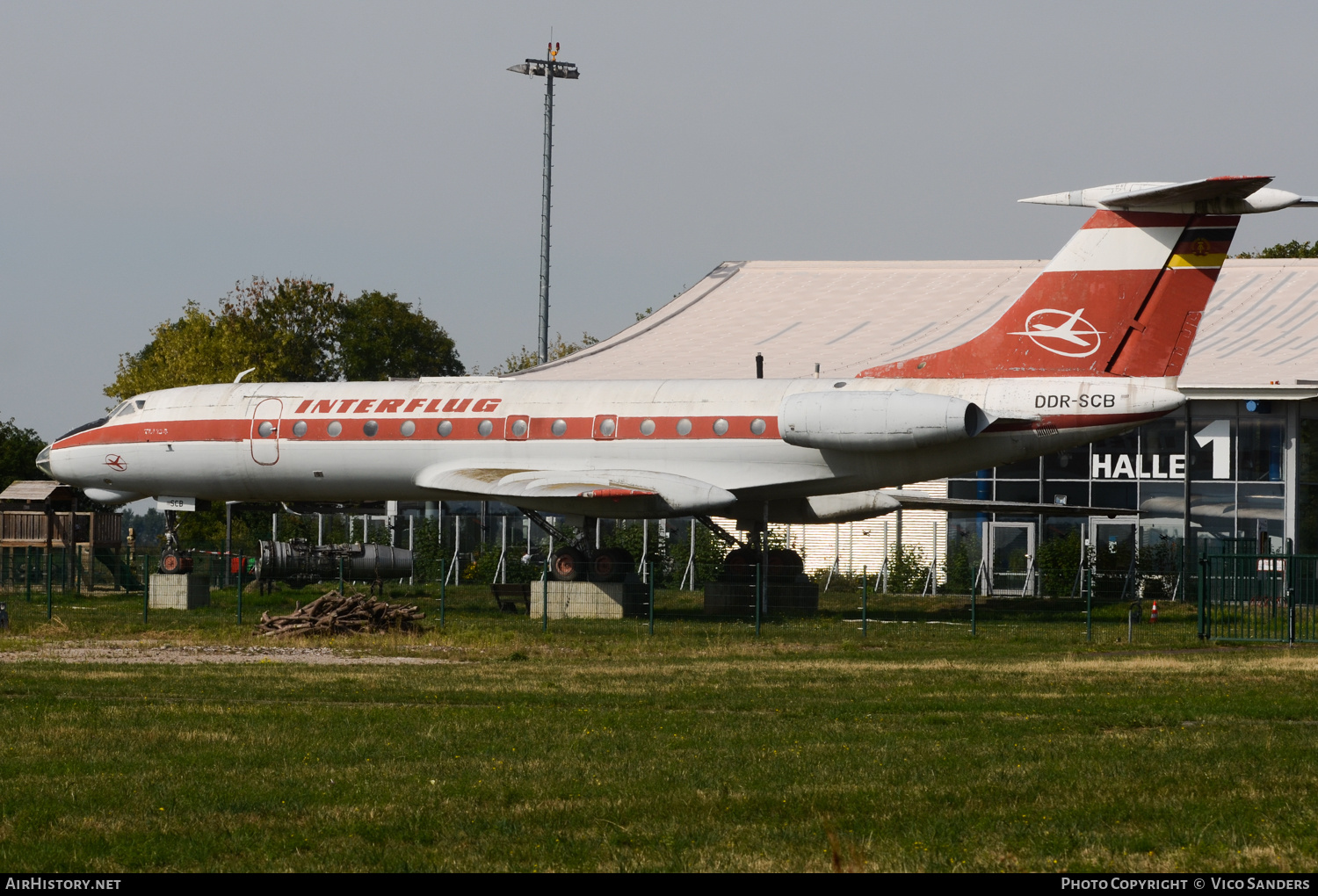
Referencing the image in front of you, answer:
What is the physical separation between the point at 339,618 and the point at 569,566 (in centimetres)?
700

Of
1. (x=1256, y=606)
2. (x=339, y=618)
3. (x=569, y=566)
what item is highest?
(x=569, y=566)

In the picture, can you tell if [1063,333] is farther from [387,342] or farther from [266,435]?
[387,342]

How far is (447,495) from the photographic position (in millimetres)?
28375

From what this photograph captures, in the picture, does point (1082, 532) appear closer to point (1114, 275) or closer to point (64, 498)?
point (1114, 275)

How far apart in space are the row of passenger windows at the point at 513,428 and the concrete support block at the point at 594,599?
2.83m

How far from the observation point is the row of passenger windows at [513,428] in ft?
87.9

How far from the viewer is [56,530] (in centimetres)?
3859

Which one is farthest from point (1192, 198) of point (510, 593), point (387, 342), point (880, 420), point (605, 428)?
point (387, 342)

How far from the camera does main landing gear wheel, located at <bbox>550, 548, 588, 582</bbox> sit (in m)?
28.0

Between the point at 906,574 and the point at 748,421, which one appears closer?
the point at 748,421

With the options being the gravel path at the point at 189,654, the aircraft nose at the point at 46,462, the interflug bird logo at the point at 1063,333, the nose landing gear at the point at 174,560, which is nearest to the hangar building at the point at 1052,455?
the interflug bird logo at the point at 1063,333

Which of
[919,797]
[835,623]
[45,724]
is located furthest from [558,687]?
[835,623]

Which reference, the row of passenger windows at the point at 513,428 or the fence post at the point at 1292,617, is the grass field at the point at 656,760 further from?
the row of passenger windows at the point at 513,428

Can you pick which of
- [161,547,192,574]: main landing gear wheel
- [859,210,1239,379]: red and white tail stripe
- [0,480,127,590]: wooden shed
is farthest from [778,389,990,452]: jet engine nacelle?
[0,480,127,590]: wooden shed
